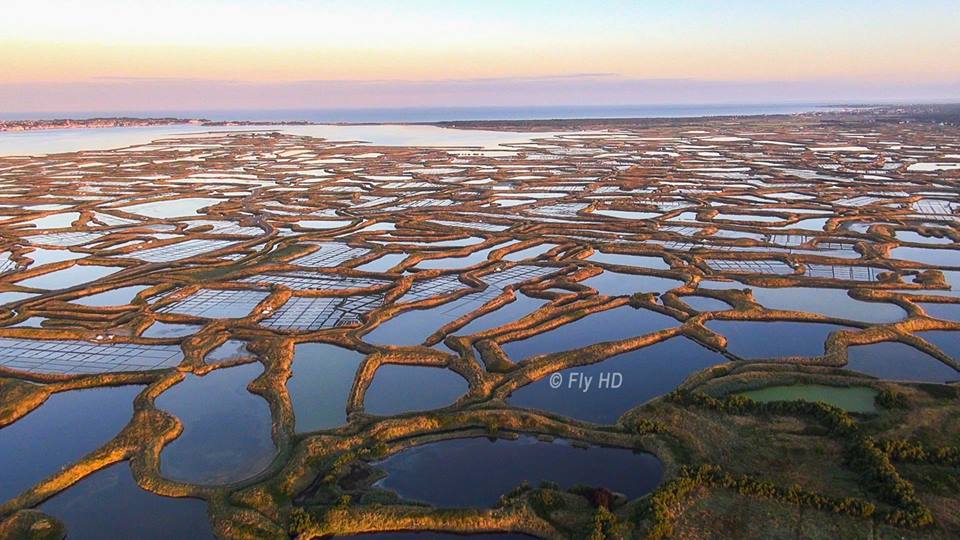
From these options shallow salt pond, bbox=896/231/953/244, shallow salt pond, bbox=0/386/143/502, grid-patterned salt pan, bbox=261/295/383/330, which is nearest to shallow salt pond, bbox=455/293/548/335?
grid-patterned salt pan, bbox=261/295/383/330

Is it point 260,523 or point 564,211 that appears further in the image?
point 564,211

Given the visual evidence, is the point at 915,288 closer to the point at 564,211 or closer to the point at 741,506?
the point at 741,506

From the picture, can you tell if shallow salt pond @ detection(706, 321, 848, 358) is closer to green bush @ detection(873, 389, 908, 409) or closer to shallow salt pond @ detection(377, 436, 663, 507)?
green bush @ detection(873, 389, 908, 409)

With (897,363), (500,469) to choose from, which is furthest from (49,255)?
(897,363)

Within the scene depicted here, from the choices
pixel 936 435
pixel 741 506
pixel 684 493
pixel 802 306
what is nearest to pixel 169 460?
pixel 684 493

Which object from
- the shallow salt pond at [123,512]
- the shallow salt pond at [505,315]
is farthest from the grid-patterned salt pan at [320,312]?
the shallow salt pond at [123,512]

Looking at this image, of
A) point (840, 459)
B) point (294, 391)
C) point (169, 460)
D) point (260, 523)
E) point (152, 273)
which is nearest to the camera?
point (260, 523)
